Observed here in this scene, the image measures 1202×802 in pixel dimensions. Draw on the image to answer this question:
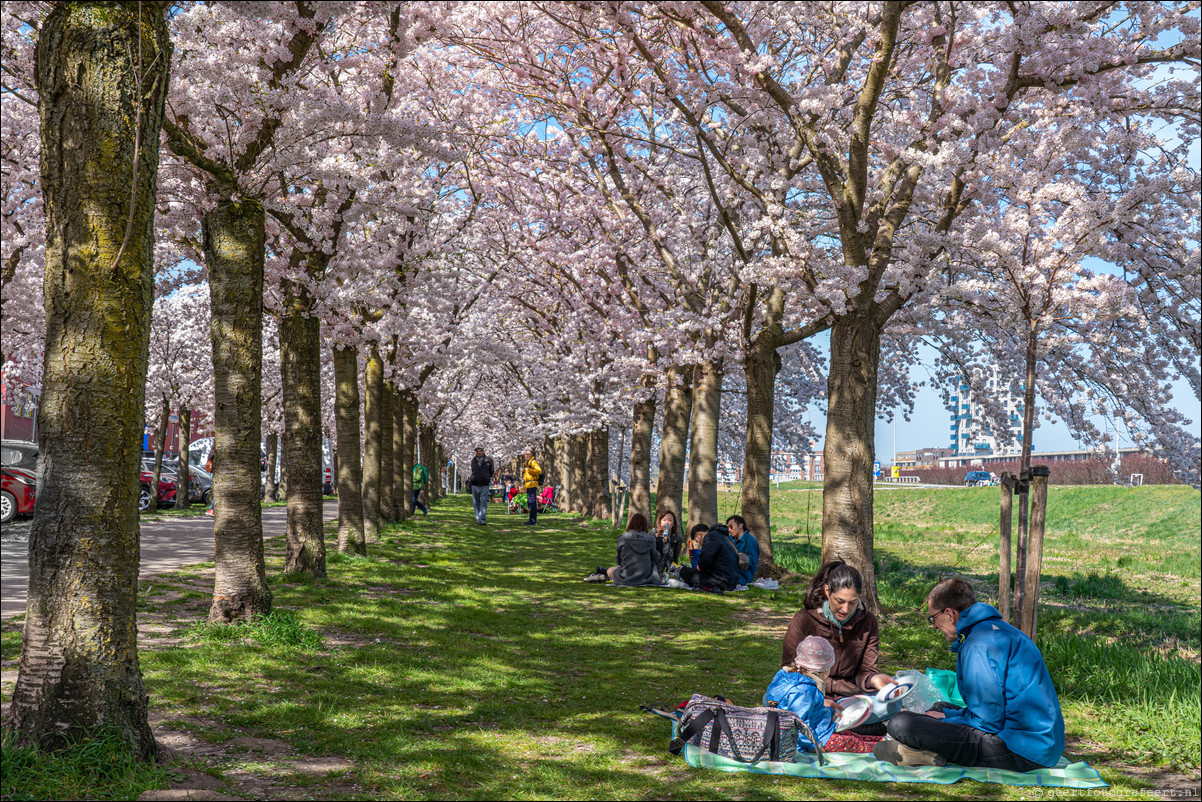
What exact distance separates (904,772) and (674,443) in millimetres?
14964

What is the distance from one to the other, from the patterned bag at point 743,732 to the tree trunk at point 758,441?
1026cm

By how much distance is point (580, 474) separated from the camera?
37.6 metres

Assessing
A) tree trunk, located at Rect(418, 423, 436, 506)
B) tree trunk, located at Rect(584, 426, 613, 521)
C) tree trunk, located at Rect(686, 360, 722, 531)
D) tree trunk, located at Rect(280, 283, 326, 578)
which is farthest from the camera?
tree trunk, located at Rect(418, 423, 436, 506)

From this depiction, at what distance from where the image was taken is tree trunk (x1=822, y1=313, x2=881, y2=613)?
38.2 ft

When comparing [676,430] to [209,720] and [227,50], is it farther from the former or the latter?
[209,720]

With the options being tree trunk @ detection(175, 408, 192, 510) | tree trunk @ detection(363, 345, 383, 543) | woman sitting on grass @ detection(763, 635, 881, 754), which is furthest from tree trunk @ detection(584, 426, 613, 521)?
woman sitting on grass @ detection(763, 635, 881, 754)

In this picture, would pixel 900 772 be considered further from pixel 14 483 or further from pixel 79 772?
pixel 14 483

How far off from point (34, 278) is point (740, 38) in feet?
53.8

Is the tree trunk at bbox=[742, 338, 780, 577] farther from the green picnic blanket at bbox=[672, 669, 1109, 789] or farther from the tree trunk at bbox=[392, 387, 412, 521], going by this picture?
the tree trunk at bbox=[392, 387, 412, 521]

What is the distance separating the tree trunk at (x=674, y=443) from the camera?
19.8 m

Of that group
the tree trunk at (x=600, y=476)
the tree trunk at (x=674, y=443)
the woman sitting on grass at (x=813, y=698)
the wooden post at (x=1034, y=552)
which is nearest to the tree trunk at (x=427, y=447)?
the tree trunk at (x=600, y=476)

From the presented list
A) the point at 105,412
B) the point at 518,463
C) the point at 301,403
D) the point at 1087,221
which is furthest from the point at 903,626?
Result: the point at 518,463

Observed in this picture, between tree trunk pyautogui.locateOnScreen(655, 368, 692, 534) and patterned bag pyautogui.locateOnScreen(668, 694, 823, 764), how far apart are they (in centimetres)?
1322

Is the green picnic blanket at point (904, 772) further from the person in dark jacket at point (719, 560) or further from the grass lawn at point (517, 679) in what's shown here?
the person in dark jacket at point (719, 560)
